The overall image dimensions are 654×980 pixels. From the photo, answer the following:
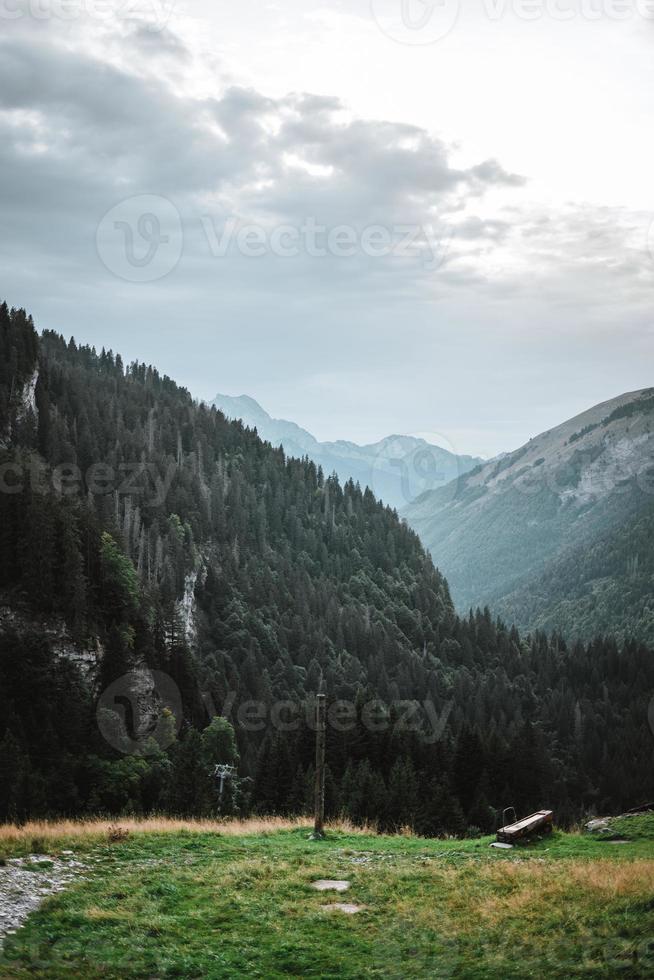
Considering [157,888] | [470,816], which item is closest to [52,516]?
[470,816]

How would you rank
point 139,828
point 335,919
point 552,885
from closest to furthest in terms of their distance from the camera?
point 335,919 < point 552,885 < point 139,828

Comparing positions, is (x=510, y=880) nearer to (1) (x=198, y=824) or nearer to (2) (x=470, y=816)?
(1) (x=198, y=824)

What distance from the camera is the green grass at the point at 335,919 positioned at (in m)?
17.0

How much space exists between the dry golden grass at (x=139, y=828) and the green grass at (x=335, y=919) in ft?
3.28

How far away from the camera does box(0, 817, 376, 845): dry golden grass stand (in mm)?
28328

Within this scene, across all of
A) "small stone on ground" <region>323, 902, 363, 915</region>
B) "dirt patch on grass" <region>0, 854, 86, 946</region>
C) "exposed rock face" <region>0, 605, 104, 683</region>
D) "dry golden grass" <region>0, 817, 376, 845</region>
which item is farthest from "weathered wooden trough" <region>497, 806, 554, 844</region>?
"exposed rock face" <region>0, 605, 104, 683</region>

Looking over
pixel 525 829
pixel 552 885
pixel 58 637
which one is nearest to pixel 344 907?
pixel 552 885

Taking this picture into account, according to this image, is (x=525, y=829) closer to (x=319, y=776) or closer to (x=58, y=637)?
(x=319, y=776)

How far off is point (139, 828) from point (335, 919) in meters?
13.4

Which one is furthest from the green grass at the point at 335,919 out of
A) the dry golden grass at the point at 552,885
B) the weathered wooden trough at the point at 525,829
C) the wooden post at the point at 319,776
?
the wooden post at the point at 319,776

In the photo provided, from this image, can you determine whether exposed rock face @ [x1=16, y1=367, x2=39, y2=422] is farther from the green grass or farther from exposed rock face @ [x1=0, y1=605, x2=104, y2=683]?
the green grass

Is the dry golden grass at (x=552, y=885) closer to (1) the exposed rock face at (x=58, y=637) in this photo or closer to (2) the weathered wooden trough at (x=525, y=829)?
(2) the weathered wooden trough at (x=525, y=829)

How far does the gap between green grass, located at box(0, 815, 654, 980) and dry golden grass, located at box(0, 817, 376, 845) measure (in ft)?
3.28

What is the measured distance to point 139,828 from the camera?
31344 millimetres
